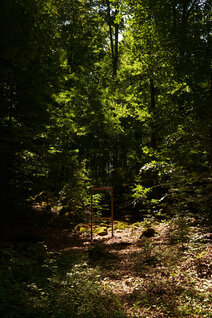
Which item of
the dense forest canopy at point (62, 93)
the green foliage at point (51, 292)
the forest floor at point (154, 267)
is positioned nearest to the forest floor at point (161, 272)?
the forest floor at point (154, 267)

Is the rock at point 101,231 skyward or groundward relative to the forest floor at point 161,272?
groundward

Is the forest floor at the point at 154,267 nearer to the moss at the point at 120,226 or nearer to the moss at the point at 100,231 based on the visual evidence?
the moss at the point at 100,231

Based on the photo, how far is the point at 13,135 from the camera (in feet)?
22.8

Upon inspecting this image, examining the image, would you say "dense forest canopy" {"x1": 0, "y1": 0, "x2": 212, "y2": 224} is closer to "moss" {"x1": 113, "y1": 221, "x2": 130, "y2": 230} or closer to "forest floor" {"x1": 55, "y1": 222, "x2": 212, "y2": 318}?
"forest floor" {"x1": 55, "y1": 222, "x2": 212, "y2": 318}

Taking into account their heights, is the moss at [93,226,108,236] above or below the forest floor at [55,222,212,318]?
below

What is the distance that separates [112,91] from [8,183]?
1500 cm

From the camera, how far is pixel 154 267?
6590 mm

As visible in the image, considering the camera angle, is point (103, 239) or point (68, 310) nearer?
point (68, 310)

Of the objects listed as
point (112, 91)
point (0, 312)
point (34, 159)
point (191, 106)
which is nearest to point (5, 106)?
point (34, 159)

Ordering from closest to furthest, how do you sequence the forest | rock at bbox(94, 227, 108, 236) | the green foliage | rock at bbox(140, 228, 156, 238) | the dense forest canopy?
the green foliage, the forest, the dense forest canopy, rock at bbox(140, 228, 156, 238), rock at bbox(94, 227, 108, 236)

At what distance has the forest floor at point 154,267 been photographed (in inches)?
175

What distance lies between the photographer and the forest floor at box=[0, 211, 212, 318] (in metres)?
4.45

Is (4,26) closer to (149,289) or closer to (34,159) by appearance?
(34,159)

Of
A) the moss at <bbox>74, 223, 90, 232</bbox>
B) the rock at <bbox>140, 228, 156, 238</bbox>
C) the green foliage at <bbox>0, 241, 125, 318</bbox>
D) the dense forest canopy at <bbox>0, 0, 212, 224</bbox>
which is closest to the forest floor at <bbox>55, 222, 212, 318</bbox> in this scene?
the rock at <bbox>140, 228, 156, 238</bbox>
